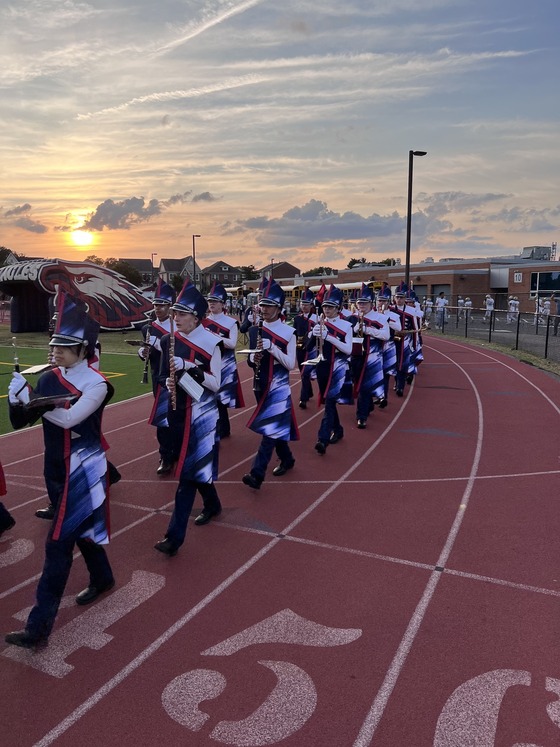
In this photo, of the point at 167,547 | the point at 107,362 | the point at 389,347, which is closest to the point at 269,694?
the point at 167,547

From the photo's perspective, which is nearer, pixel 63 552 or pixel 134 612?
pixel 63 552

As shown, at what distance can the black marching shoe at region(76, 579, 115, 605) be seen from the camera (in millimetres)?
4473

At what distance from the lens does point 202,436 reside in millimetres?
5203

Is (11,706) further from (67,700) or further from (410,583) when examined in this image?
Answer: (410,583)

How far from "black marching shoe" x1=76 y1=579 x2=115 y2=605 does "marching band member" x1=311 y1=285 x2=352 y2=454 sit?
4.21 meters

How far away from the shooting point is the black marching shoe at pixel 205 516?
5895 mm

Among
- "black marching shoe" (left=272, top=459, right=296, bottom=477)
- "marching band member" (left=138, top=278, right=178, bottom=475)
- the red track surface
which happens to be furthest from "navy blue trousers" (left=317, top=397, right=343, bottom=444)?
"marching band member" (left=138, top=278, right=178, bottom=475)

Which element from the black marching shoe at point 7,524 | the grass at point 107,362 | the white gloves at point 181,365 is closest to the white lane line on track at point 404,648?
the white gloves at point 181,365

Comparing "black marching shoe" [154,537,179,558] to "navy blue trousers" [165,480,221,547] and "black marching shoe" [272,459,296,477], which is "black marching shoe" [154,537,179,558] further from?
"black marching shoe" [272,459,296,477]

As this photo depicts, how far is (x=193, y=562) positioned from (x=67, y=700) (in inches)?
69.1

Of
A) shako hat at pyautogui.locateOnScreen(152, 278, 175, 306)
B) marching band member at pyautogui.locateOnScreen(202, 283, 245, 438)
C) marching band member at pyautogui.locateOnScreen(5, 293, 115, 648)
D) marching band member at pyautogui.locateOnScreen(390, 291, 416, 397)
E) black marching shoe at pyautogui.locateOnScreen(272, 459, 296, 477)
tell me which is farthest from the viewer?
marching band member at pyautogui.locateOnScreen(390, 291, 416, 397)

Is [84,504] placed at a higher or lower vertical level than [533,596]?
higher

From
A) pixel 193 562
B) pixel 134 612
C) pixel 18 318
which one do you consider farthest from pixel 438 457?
pixel 18 318

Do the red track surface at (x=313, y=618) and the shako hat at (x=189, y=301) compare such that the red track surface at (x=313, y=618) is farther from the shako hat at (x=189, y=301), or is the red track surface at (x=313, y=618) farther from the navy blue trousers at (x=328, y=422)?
the shako hat at (x=189, y=301)
